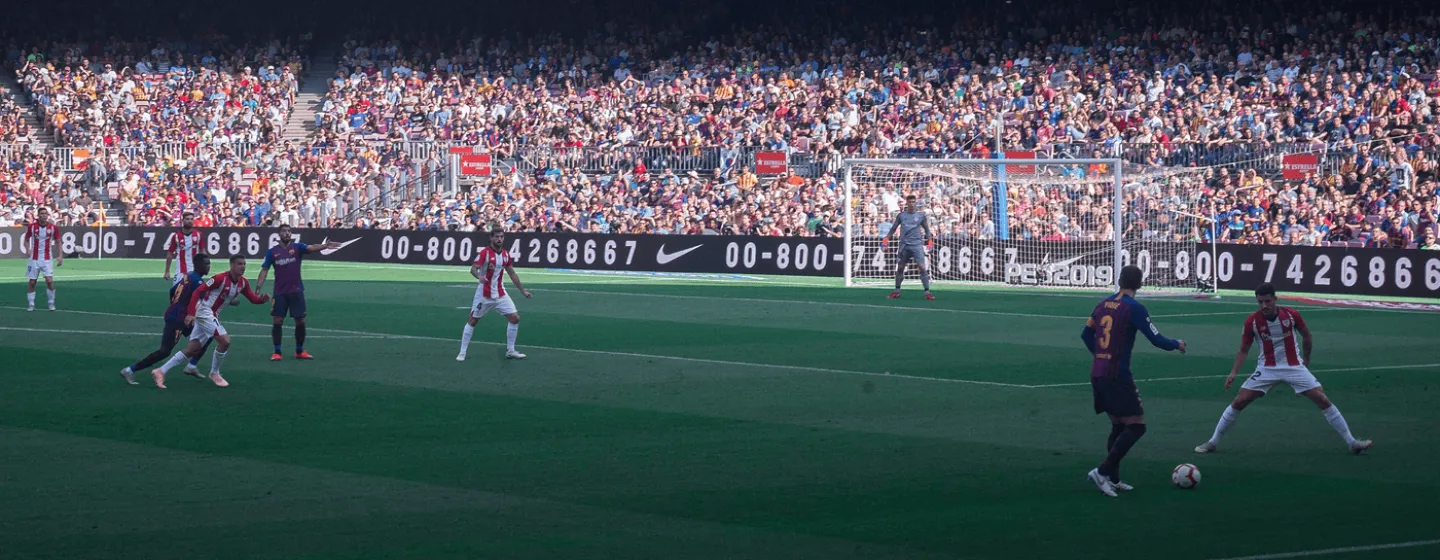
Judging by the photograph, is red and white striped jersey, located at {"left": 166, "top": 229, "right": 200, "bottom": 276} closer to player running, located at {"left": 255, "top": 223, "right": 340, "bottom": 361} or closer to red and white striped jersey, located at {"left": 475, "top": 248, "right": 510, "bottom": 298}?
player running, located at {"left": 255, "top": 223, "right": 340, "bottom": 361}

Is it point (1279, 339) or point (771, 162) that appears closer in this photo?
point (1279, 339)

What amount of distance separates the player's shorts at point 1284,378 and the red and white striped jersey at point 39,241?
2203 cm

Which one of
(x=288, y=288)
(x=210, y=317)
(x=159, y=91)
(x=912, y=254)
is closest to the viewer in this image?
(x=210, y=317)

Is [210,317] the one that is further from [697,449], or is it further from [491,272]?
[697,449]

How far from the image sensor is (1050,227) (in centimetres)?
3438

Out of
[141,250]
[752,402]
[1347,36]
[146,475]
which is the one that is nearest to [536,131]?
[141,250]

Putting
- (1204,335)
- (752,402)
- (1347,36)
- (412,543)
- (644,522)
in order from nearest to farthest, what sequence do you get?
(412,543)
(644,522)
(752,402)
(1204,335)
(1347,36)

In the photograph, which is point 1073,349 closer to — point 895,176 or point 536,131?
point 895,176

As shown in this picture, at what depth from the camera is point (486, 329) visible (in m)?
24.5

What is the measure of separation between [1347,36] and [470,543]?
38053 millimetres

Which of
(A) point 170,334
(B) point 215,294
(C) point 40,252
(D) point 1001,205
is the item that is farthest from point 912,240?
(A) point 170,334

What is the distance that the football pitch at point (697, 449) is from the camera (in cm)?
1002

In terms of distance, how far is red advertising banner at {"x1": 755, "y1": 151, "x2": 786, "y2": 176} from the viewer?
143 ft

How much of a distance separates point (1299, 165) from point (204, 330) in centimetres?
2599
